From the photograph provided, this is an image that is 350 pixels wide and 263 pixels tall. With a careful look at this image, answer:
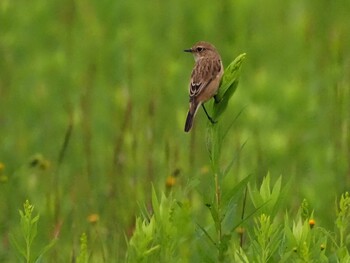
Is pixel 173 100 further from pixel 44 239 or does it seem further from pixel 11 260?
pixel 11 260

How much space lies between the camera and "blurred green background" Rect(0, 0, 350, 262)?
885 centimetres

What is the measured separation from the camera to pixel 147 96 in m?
11.4

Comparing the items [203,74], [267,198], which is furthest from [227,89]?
[203,74]

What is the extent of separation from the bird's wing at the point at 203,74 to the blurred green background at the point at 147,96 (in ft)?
5.65

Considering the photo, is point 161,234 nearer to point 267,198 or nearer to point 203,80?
point 267,198

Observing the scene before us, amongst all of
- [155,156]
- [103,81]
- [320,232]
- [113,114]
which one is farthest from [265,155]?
[320,232]

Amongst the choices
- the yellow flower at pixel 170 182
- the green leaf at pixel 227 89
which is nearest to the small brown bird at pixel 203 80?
the green leaf at pixel 227 89

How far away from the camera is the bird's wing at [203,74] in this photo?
5891mm

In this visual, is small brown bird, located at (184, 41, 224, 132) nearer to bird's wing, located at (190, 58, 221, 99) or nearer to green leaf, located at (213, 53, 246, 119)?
bird's wing, located at (190, 58, 221, 99)

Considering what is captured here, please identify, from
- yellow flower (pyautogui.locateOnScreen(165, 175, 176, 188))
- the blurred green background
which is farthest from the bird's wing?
the blurred green background

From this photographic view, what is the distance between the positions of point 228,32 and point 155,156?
1948mm

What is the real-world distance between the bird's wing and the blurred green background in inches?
67.8

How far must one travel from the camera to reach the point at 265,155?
10000 millimetres

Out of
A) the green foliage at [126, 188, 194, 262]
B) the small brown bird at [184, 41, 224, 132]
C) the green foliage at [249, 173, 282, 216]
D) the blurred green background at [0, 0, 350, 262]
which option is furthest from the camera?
the blurred green background at [0, 0, 350, 262]
